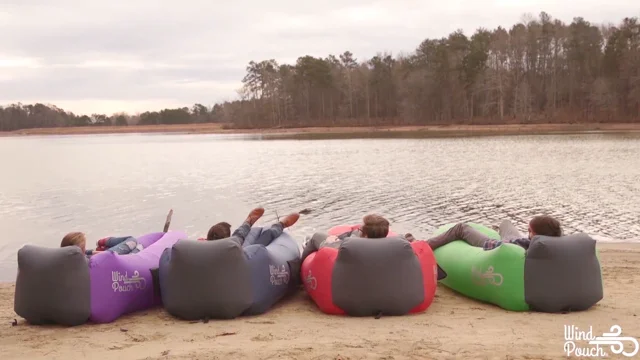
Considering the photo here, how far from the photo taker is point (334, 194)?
15.9 metres

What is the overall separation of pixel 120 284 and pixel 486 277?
129 inches

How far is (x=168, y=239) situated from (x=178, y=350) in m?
2.35

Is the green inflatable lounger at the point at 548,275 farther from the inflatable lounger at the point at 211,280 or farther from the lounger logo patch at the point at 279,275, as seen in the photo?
the inflatable lounger at the point at 211,280

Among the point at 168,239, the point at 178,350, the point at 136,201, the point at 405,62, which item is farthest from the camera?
the point at 405,62

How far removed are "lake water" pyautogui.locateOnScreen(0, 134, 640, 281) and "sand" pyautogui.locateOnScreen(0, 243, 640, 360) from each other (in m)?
4.30

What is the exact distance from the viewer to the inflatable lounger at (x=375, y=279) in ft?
16.1

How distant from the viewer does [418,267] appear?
507 cm

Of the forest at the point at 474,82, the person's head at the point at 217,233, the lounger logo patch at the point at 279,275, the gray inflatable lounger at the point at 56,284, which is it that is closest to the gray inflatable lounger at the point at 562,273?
the lounger logo patch at the point at 279,275

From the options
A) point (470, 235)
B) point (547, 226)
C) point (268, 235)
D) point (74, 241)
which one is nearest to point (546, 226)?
point (547, 226)

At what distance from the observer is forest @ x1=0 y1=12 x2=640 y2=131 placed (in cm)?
5325

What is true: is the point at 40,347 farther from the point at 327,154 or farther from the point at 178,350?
the point at 327,154

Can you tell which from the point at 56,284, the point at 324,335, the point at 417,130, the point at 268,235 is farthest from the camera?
the point at 417,130

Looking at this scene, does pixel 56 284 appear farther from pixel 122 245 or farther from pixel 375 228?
pixel 375 228

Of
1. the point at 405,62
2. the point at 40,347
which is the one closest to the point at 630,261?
the point at 40,347
